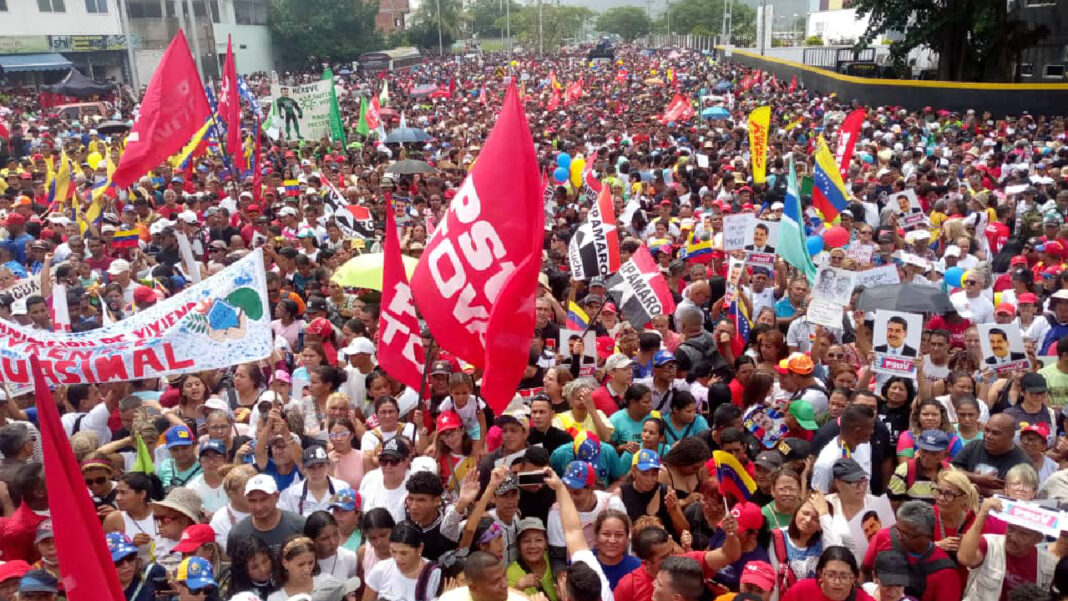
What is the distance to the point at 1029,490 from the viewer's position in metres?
4.73

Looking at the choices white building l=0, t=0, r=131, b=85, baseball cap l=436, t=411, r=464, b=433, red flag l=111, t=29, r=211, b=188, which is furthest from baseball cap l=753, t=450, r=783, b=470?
white building l=0, t=0, r=131, b=85

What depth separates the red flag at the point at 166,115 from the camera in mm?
10914

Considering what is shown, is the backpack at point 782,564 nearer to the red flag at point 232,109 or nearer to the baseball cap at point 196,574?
the baseball cap at point 196,574

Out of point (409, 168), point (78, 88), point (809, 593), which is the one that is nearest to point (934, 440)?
point (809, 593)

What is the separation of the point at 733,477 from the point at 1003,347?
2.58 metres

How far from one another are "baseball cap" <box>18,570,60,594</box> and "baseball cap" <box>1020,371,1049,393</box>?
17.8ft

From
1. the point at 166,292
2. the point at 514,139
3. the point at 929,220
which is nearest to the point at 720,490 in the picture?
the point at 514,139

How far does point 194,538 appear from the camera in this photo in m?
4.71

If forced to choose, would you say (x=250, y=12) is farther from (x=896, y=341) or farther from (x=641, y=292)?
(x=896, y=341)

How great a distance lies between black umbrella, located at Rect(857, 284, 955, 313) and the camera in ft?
23.4

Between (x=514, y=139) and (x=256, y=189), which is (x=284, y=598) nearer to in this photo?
(x=514, y=139)

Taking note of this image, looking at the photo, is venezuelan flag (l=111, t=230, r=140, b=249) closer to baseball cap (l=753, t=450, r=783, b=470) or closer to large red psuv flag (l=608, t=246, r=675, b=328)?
large red psuv flag (l=608, t=246, r=675, b=328)

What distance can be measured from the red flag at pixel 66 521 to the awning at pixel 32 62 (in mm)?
45371

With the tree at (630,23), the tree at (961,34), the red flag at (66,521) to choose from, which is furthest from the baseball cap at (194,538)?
the tree at (630,23)
